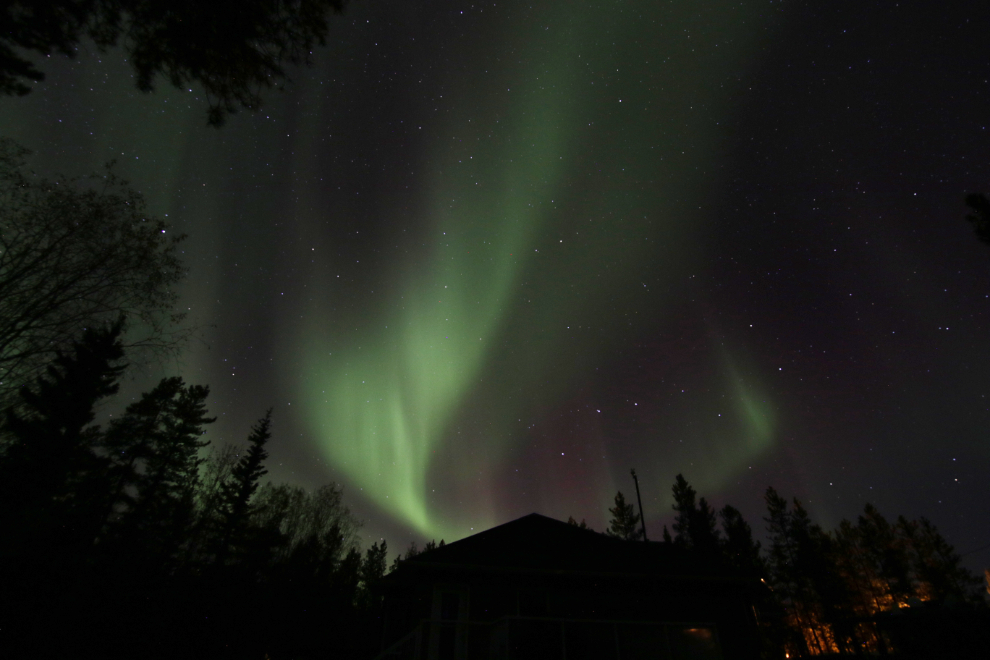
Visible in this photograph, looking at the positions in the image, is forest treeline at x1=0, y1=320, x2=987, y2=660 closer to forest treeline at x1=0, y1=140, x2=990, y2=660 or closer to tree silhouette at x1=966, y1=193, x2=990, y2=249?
forest treeline at x1=0, y1=140, x2=990, y2=660

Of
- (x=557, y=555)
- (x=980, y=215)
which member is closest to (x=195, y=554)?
(x=557, y=555)

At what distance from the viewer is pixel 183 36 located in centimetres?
536

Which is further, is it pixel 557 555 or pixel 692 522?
A: pixel 692 522

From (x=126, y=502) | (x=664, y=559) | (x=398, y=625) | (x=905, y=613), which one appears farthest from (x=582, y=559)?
(x=126, y=502)

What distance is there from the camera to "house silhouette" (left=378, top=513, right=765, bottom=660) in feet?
31.5

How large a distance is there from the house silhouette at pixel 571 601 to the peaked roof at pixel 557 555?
0.04 meters

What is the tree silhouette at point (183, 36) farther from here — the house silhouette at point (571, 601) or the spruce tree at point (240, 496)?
the spruce tree at point (240, 496)

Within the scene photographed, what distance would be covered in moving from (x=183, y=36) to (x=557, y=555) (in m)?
13.8

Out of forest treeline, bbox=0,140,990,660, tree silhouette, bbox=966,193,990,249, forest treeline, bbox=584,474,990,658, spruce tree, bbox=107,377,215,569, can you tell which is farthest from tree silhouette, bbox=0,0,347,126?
forest treeline, bbox=584,474,990,658

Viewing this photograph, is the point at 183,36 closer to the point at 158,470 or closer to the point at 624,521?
the point at 158,470

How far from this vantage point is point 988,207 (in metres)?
11.2

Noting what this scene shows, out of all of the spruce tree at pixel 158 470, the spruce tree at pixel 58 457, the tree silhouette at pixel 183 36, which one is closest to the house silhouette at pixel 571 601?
the tree silhouette at pixel 183 36

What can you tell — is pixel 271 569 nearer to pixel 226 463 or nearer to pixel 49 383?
pixel 226 463

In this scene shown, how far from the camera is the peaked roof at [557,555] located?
10.9 metres
